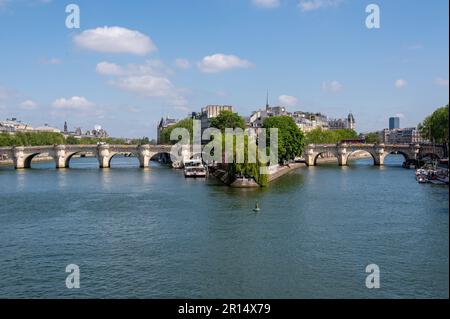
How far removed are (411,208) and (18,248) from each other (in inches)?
866

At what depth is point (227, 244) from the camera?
2223cm

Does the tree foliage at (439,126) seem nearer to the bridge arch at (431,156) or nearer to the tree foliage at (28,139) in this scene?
the bridge arch at (431,156)

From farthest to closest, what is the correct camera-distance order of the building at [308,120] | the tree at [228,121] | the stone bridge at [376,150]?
the building at [308,120] < the tree at [228,121] < the stone bridge at [376,150]

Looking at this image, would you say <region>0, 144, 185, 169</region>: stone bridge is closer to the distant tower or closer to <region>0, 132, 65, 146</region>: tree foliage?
<region>0, 132, 65, 146</region>: tree foliage

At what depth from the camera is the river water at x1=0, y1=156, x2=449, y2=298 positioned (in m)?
16.5

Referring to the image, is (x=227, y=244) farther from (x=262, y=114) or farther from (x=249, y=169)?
(x=262, y=114)

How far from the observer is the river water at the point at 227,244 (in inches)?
650

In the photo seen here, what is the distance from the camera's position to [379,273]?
56.6 ft

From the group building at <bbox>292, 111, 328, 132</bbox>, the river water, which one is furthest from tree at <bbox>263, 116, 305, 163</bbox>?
building at <bbox>292, 111, 328, 132</bbox>

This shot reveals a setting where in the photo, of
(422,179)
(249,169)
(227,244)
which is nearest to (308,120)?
(422,179)

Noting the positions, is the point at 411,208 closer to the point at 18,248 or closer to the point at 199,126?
the point at 18,248

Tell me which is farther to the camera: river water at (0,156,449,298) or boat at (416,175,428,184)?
boat at (416,175,428,184)

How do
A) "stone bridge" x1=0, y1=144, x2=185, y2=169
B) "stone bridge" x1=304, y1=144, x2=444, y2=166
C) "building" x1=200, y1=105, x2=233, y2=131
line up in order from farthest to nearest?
1. "building" x1=200, y1=105, x2=233, y2=131
2. "stone bridge" x1=0, y1=144, x2=185, y2=169
3. "stone bridge" x1=304, y1=144, x2=444, y2=166

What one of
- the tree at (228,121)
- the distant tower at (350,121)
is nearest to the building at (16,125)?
the tree at (228,121)
